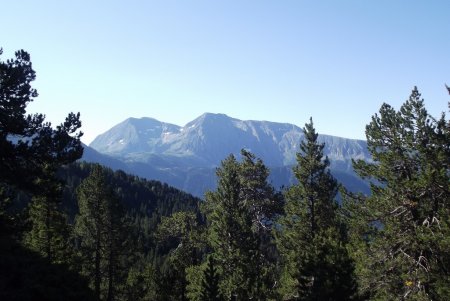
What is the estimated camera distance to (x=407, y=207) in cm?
2152

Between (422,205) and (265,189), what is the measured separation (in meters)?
15.0

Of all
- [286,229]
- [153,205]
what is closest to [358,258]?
[286,229]

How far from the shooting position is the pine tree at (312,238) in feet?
82.0

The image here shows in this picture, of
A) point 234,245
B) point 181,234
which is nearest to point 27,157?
point 234,245

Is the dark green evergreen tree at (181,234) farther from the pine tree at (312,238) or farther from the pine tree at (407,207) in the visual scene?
the pine tree at (407,207)

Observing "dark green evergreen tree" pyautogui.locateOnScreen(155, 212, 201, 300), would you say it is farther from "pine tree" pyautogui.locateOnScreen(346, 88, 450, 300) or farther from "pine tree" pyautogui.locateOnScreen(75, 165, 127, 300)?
"pine tree" pyautogui.locateOnScreen(346, 88, 450, 300)

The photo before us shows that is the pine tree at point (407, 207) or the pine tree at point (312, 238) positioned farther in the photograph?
the pine tree at point (312, 238)

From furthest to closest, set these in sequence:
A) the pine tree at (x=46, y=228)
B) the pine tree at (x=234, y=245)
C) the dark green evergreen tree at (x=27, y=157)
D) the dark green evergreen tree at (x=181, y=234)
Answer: the dark green evergreen tree at (x=181, y=234), the pine tree at (x=46, y=228), the pine tree at (x=234, y=245), the dark green evergreen tree at (x=27, y=157)

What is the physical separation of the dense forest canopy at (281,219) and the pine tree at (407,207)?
6 cm

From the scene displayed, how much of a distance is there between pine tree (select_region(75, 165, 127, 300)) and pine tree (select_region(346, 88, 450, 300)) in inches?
904

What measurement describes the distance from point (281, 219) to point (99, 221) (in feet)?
57.1

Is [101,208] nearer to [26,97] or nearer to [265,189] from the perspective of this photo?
[265,189]

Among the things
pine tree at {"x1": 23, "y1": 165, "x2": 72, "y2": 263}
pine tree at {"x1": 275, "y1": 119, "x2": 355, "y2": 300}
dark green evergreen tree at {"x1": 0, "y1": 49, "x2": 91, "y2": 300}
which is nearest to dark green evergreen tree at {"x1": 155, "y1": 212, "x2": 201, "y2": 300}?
pine tree at {"x1": 23, "y1": 165, "x2": 72, "y2": 263}

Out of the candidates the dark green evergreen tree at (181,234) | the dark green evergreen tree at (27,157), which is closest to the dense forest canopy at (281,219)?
the dark green evergreen tree at (27,157)
